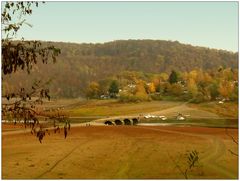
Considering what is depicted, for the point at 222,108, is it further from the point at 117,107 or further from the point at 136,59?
the point at 136,59

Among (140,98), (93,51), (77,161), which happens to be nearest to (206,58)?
(93,51)

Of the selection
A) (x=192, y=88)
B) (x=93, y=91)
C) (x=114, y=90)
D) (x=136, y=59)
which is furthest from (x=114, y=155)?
(x=136, y=59)

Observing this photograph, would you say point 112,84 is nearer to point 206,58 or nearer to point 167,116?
point 167,116

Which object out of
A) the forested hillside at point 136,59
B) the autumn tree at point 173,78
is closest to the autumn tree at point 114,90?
the forested hillside at point 136,59

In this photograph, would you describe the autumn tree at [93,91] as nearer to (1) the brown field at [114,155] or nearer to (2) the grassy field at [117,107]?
(2) the grassy field at [117,107]

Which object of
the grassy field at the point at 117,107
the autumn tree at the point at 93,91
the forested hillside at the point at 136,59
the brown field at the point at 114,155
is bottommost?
the brown field at the point at 114,155

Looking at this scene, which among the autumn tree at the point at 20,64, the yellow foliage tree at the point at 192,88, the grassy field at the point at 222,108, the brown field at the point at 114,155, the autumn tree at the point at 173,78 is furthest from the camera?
the autumn tree at the point at 173,78

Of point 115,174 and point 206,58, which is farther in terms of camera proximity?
point 206,58

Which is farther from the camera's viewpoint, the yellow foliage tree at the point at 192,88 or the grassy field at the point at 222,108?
the yellow foliage tree at the point at 192,88
